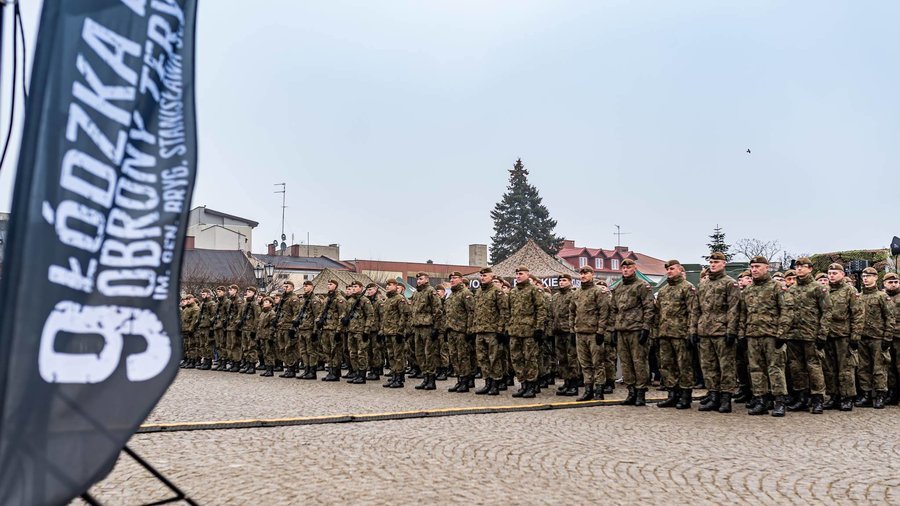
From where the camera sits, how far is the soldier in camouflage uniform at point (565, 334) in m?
13.2

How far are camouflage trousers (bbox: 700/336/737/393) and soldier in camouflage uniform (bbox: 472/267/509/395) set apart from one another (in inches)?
132

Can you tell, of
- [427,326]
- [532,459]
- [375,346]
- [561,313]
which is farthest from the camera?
[375,346]

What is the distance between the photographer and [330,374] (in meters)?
15.9

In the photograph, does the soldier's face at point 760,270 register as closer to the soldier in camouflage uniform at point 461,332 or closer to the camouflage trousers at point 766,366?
the camouflage trousers at point 766,366

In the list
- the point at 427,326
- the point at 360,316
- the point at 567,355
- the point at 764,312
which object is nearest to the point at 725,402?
the point at 764,312

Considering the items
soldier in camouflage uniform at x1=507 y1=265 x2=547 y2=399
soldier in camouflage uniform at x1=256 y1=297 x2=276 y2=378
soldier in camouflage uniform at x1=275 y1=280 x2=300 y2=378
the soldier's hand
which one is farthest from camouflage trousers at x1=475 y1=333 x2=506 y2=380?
soldier in camouflage uniform at x1=256 y1=297 x2=276 y2=378

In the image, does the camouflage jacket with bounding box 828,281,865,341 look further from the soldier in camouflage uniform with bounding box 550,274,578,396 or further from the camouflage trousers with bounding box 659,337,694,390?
the soldier in camouflage uniform with bounding box 550,274,578,396

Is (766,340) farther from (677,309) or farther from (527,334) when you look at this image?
(527,334)

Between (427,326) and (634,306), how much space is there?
443 cm

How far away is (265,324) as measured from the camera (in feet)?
59.9

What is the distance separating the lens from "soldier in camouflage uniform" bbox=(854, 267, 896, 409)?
10945mm

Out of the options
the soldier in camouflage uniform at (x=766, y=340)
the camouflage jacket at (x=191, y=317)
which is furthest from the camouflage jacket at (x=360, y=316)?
the soldier in camouflage uniform at (x=766, y=340)

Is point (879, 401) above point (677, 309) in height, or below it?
below

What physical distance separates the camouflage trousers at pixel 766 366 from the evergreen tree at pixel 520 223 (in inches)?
2378
